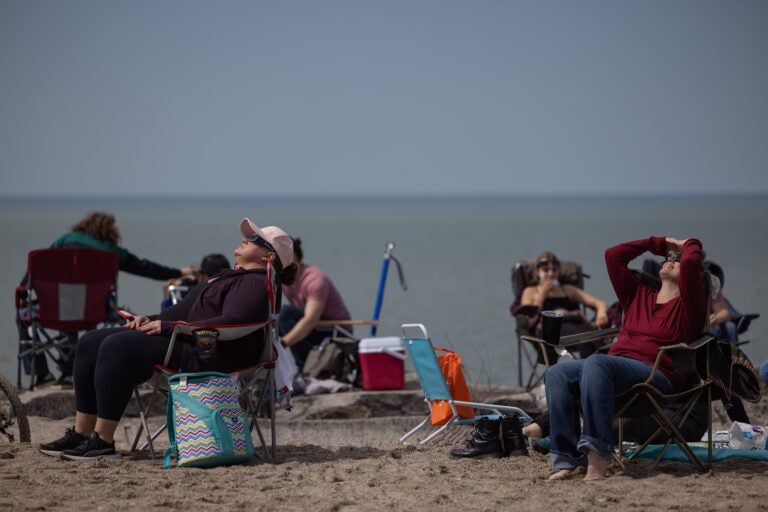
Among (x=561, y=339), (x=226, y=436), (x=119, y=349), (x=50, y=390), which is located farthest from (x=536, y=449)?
(x=50, y=390)

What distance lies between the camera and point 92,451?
5.44m

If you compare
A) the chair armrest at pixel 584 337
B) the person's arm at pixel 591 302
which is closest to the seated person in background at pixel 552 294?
the person's arm at pixel 591 302

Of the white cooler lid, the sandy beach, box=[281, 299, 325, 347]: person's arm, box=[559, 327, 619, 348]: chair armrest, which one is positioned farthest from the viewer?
box=[281, 299, 325, 347]: person's arm

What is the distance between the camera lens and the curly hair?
28.5ft

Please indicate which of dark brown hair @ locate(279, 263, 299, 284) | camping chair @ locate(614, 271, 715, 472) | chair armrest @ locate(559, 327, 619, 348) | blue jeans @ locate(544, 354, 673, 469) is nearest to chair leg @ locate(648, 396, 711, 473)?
camping chair @ locate(614, 271, 715, 472)

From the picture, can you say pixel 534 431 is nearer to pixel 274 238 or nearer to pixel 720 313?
pixel 274 238

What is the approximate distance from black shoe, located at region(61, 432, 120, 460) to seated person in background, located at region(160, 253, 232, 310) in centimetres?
259

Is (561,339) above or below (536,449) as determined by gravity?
above

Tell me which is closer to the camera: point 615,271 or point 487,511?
point 487,511

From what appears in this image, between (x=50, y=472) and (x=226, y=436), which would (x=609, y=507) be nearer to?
(x=226, y=436)

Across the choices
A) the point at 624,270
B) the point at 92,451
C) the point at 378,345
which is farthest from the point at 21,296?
the point at 624,270

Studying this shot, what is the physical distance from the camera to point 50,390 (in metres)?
8.04

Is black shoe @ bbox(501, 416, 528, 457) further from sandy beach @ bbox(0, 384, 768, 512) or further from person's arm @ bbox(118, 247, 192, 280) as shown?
person's arm @ bbox(118, 247, 192, 280)

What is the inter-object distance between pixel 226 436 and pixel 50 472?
704 millimetres
